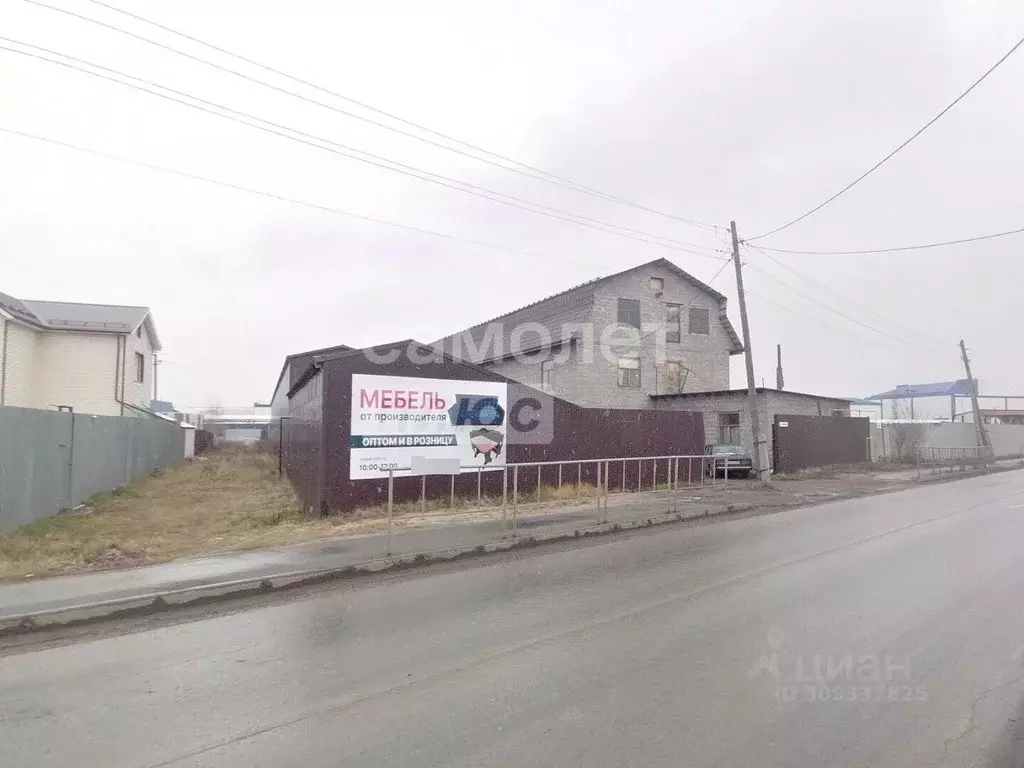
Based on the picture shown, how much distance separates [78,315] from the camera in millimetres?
28109

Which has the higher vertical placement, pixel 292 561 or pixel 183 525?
pixel 292 561

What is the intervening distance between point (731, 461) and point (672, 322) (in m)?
9.23

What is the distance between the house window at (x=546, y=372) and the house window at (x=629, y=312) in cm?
352

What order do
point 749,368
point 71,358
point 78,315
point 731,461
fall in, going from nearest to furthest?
point 749,368, point 731,461, point 71,358, point 78,315

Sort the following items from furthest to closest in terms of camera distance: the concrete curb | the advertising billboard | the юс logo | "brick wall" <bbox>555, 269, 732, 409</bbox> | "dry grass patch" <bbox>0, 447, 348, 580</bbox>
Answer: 1. "brick wall" <bbox>555, 269, 732, 409</bbox>
2. the юс logo
3. the advertising billboard
4. "dry grass patch" <bbox>0, 447, 348, 580</bbox>
5. the concrete curb

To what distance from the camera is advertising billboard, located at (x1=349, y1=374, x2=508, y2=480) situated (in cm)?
1395

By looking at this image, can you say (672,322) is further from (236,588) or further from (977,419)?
(236,588)

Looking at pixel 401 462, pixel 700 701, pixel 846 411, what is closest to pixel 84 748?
pixel 700 701

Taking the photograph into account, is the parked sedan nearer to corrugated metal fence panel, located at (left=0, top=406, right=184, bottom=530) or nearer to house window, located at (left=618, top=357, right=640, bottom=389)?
house window, located at (left=618, top=357, right=640, bottom=389)

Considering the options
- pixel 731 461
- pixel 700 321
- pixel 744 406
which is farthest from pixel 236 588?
pixel 700 321

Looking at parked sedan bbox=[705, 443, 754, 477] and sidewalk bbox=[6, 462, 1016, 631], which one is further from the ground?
parked sedan bbox=[705, 443, 754, 477]

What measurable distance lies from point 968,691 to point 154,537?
11.9 meters
